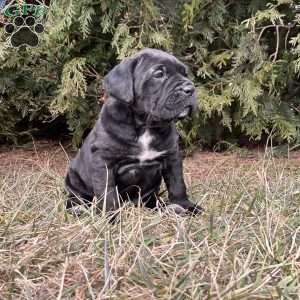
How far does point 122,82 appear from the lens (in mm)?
3441

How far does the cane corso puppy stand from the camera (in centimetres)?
341

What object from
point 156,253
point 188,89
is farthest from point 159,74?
point 156,253

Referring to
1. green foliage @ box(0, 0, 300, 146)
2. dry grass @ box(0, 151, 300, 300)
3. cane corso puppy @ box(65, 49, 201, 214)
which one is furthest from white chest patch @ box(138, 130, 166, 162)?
green foliage @ box(0, 0, 300, 146)

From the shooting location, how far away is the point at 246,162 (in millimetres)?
5781

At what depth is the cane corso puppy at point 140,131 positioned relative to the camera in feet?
11.2

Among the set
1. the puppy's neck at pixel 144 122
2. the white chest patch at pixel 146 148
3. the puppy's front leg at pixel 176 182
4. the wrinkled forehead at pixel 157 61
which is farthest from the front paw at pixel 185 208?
the wrinkled forehead at pixel 157 61

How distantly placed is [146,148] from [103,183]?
0.98ft

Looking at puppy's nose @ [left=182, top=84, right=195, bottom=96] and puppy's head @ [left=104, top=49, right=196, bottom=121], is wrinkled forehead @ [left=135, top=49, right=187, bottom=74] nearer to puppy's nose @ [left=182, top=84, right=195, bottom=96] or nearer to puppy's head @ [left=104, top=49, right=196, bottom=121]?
puppy's head @ [left=104, top=49, right=196, bottom=121]

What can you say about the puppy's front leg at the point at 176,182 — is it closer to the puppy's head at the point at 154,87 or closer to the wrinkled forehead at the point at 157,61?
the puppy's head at the point at 154,87

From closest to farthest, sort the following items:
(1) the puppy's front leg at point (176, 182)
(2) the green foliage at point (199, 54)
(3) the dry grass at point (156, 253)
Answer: (3) the dry grass at point (156, 253)
(1) the puppy's front leg at point (176, 182)
(2) the green foliage at point (199, 54)

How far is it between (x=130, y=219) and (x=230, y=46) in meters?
3.27

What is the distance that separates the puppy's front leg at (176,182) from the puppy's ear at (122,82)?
1.45 feet

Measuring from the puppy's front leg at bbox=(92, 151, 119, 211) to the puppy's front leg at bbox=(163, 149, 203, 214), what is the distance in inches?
13.3

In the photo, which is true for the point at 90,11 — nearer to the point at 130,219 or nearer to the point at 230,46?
the point at 230,46
